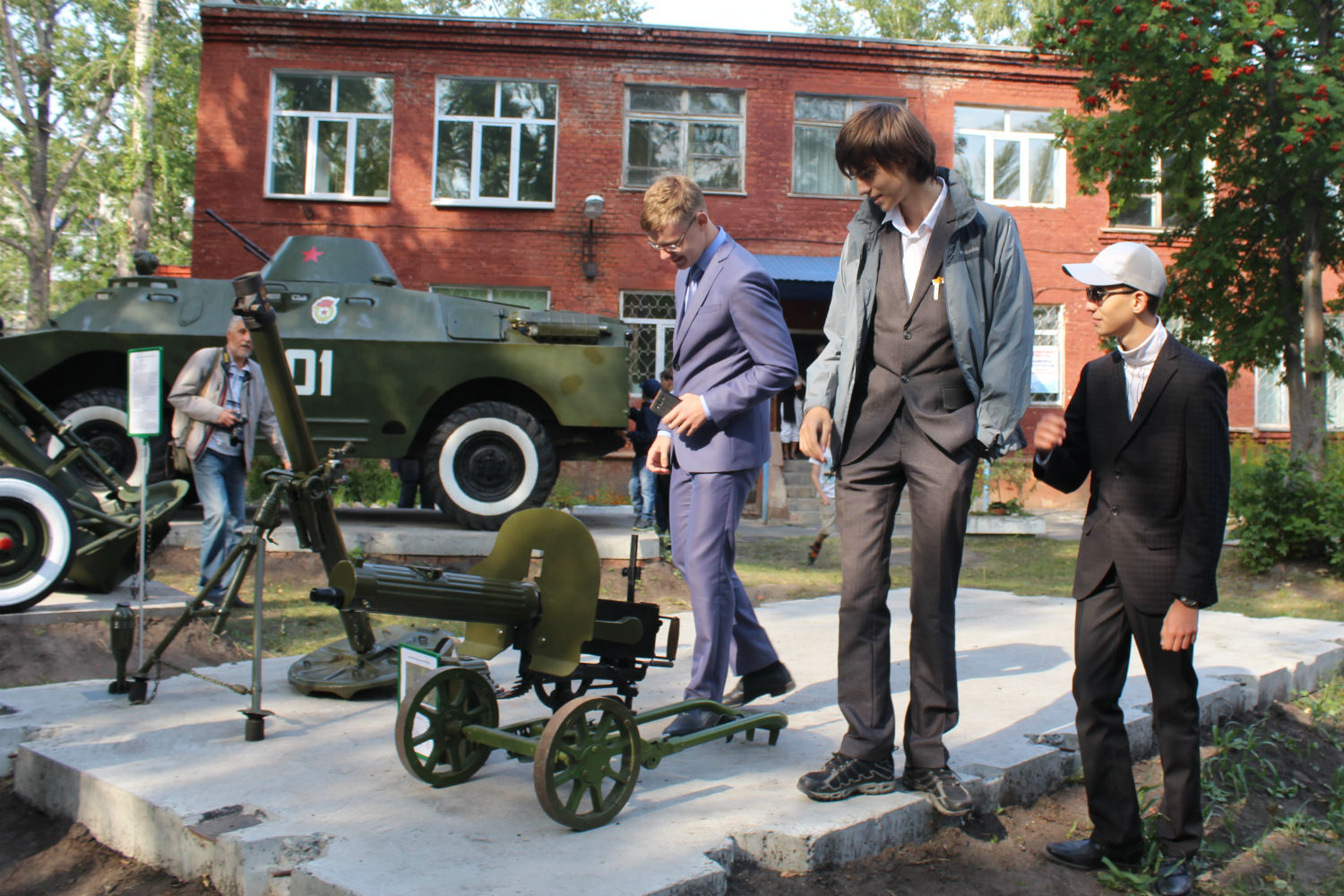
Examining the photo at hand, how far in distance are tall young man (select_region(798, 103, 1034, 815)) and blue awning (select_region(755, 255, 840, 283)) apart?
12.8m

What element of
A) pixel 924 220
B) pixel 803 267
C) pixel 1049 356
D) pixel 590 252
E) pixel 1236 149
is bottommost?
pixel 924 220

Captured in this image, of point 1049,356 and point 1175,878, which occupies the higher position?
point 1049,356

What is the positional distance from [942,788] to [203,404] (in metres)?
4.96

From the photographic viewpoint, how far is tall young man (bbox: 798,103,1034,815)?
112 inches

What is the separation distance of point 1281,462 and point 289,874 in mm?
9208

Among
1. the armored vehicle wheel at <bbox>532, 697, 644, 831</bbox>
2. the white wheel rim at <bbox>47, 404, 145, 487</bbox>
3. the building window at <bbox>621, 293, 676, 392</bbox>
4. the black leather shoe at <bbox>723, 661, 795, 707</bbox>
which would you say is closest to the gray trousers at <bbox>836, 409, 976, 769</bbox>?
the armored vehicle wheel at <bbox>532, 697, 644, 831</bbox>

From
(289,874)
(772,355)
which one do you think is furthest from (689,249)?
(289,874)

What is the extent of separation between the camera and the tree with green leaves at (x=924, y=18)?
33094 millimetres

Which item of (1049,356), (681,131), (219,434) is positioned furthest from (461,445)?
(1049,356)

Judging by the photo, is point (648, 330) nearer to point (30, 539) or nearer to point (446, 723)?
point (30, 539)

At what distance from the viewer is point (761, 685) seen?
378 centimetres

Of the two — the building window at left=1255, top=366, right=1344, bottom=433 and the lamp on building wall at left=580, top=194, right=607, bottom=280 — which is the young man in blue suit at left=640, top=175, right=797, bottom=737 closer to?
the lamp on building wall at left=580, top=194, right=607, bottom=280

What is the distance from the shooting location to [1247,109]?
998cm

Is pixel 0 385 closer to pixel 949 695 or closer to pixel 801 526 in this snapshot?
pixel 949 695
